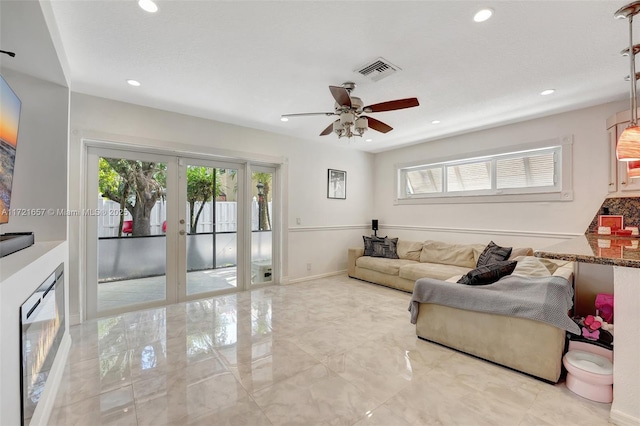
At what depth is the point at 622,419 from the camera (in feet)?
5.28

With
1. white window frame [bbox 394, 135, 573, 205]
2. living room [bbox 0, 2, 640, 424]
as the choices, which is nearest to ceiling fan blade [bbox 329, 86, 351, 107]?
living room [bbox 0, 2, 640, 424]

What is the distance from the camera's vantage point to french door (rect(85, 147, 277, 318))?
332 cm

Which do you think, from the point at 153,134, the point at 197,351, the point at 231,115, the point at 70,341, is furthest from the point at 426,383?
the point at 153,134

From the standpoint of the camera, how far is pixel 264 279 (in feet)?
15.3

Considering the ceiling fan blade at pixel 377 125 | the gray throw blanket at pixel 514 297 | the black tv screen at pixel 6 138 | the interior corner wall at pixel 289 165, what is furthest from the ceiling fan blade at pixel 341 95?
the interior corner wall at pixel 289 165

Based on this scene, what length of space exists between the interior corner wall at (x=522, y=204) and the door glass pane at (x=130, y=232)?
165 inches

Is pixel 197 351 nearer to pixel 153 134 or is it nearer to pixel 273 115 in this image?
pixel 153 134

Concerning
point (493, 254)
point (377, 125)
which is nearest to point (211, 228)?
point (377, 125)

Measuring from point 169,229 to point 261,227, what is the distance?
1.37m

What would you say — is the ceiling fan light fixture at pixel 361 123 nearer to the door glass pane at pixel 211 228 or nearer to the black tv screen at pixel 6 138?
the door glass pane at pixel 211 228

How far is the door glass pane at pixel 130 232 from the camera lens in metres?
3.33

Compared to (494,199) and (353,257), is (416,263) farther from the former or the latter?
(494,199)

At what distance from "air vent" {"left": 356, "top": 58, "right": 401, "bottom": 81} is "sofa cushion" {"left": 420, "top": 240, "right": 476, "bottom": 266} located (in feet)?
9.81

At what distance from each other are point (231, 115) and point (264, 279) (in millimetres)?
2629
